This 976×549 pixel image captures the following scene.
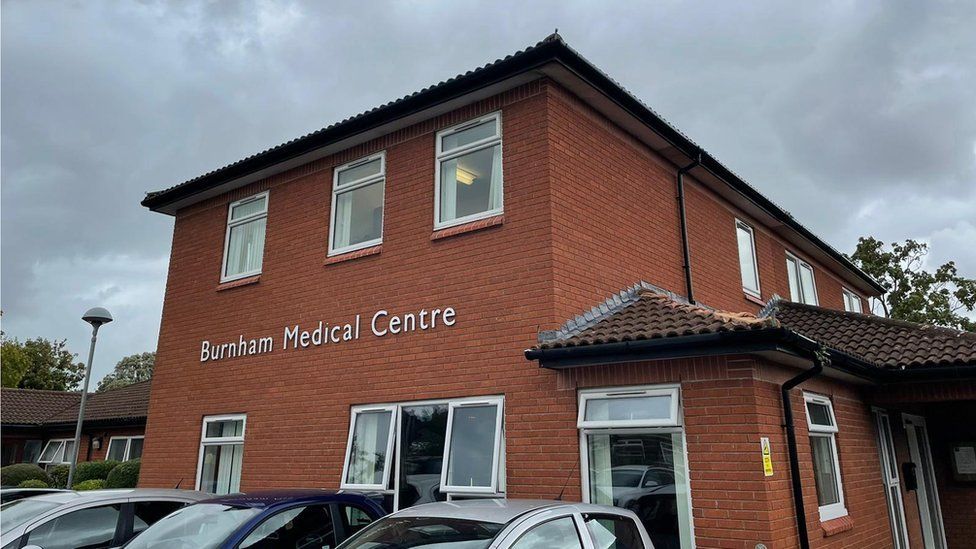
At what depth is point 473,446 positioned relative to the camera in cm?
781

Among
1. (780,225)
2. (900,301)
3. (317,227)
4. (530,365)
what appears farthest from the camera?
(900,301)

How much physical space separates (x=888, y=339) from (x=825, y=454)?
260 centimetres

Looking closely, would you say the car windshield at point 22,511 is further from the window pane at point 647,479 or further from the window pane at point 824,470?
the window pane at point 824,470

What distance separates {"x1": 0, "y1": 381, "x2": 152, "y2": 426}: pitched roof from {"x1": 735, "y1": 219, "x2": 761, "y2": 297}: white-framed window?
14849 millimetres

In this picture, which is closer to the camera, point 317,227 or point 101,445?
point 317,227

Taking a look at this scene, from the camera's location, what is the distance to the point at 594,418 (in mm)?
7055

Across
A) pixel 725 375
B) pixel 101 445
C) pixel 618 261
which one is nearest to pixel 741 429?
pixel 725 375

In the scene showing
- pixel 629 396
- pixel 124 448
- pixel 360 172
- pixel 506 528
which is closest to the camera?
pixel 506 528

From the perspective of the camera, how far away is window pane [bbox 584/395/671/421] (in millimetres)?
6746

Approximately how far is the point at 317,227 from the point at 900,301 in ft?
90.6

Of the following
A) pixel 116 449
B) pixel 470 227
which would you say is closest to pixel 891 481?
pixel 470 227

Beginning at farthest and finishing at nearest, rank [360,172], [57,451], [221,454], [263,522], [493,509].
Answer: [57,451] → [221,454] → [360,172] → [263,522] → [493,509]

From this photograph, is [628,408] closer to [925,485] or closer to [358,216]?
[358,216]

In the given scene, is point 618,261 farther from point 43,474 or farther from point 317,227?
point 43,474
